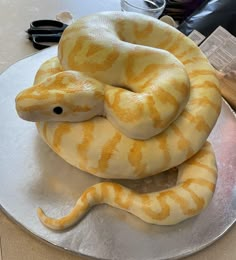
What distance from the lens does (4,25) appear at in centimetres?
104

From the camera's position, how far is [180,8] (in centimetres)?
116

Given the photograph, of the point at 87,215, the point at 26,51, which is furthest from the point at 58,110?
the point at 26,51

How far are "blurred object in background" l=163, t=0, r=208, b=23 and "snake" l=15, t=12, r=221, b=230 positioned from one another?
0.52m

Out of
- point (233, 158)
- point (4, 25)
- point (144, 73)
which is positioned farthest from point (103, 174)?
point (4, 25)

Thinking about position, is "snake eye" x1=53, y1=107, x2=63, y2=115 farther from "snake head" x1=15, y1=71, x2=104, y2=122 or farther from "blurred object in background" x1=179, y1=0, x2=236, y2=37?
"blurred object in background" x1=179, y1=0, x2=236, y2=37

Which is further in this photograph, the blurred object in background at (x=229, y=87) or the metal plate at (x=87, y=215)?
the blurred object in background at (x=229, y=87)

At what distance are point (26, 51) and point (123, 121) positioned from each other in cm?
46

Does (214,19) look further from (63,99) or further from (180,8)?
(63,99)

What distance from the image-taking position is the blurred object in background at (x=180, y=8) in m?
1.15

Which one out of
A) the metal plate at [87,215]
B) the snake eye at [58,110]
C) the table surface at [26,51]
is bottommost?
the table surface at [26,51]

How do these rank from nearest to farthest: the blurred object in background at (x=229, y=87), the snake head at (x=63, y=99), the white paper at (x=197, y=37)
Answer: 1. the snake head at (x=63, y=99)
2. the blurred object in background at (x=229, y=87)
3. the white paper at (x=197, y=37)

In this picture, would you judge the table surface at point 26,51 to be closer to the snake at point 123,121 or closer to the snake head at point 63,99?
the snake at point 123,121

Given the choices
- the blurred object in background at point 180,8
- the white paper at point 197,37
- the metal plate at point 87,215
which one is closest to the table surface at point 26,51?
the metal plate at point 87,215

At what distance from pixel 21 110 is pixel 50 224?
165 millimetres
